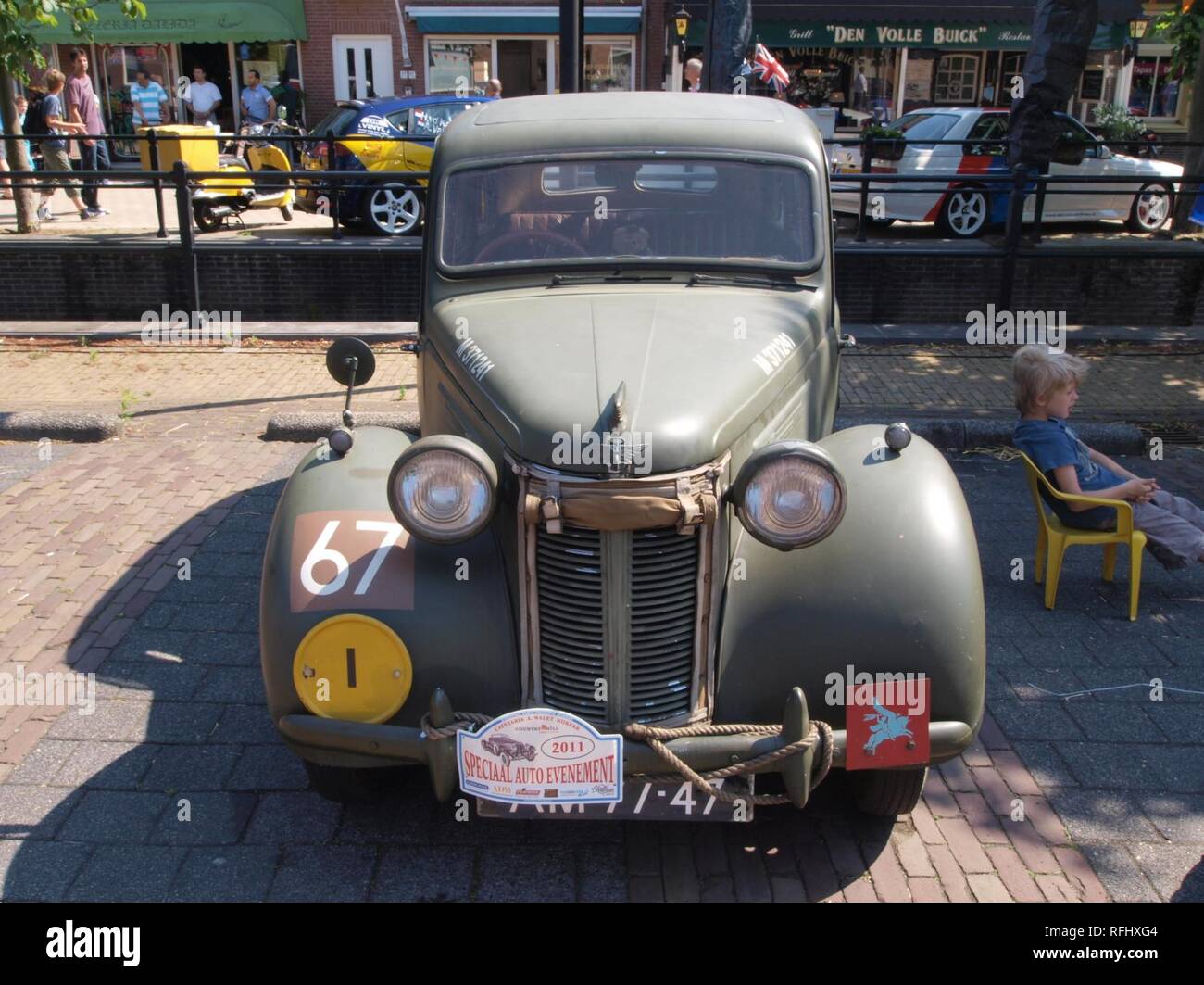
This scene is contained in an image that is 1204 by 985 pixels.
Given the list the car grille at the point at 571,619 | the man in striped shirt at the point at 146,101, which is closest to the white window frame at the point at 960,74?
the man in striped shirt at the point at 146,101

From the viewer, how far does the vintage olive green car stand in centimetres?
313

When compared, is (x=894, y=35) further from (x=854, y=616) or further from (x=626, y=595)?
(x=626, y=595)

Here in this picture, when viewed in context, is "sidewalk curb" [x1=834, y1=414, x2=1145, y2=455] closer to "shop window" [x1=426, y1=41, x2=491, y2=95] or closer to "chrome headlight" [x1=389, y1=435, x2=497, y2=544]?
"chrome headlight" [x1=389, y1=435, x2=497, y2=544]

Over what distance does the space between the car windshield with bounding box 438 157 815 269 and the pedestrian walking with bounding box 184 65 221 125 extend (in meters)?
21.3

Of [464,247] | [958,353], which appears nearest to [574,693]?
[464,247]

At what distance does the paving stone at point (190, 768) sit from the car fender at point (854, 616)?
191cm

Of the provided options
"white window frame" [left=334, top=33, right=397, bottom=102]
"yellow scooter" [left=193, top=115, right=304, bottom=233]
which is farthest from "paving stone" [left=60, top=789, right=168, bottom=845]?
"white window frame" [left=334, top=33, right=397, bottom=102]

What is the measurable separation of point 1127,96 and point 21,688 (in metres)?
28.6

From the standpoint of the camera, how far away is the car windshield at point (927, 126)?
50.3ft

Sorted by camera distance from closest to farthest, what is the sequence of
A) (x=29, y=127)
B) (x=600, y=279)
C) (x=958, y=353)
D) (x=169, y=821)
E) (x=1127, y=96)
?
(x=169, y=821) < (x=600, y=279) < (x=958, y=353) < (x=29, y=127) < (x=1127, y=96)

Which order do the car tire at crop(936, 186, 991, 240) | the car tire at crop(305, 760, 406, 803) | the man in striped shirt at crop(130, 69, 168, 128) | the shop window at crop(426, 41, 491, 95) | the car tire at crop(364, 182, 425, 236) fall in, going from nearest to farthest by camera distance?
the car tire at crop(305, 760, 406, 803), the car tire at crop(364, 182, 425, 236), the car tire at crop(936, 186, 991, 240), the man in striped shirt at crop(130, 69, 168, 128), the shop window at crop(426, 41, 491, 95)

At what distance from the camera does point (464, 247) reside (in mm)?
4547

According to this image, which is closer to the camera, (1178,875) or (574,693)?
(574,693)
